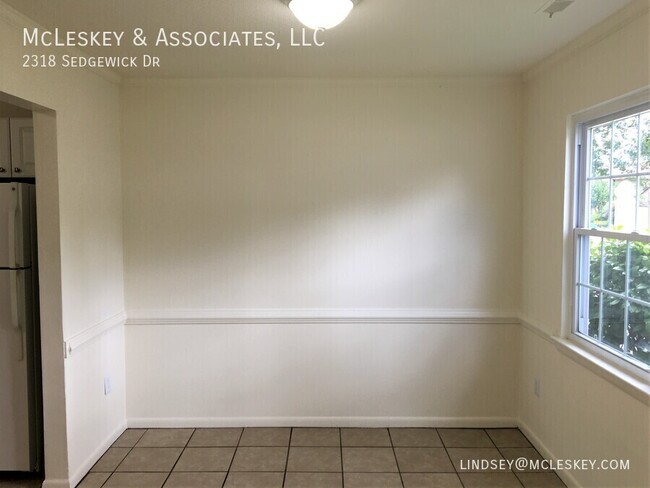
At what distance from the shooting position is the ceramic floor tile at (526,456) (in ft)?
9.02

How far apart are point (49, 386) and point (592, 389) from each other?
284 cm

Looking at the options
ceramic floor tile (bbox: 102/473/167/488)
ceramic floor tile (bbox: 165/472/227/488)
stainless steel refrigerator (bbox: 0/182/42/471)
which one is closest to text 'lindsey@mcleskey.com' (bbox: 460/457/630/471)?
ceramic floor tile (bbox: 165/472/227/488)

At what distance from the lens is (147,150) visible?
3193 millimetres

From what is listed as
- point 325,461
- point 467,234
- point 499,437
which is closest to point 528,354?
point 499,437

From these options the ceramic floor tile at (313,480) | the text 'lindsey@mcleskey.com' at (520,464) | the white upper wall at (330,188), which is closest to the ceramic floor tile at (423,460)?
the text 'lindsey@mcleskey.com' at (520,464)

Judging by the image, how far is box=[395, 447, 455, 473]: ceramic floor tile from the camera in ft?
8.95

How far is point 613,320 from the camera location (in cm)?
231

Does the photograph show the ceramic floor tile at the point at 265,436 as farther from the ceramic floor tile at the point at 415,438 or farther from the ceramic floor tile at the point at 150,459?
the ceramic floor tile at the point at 415,438

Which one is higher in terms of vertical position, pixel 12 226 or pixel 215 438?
pixel 12 226

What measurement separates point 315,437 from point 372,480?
23.6 inches

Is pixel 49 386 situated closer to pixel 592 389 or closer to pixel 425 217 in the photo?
pixel 425 217

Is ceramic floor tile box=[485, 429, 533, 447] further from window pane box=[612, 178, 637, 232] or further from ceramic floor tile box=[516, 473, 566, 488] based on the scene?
window pane box=[612, 178, 637, 232]

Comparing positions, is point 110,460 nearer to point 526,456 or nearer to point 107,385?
point 107,385

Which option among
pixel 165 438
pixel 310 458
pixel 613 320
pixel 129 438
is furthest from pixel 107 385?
pixel 613 320
